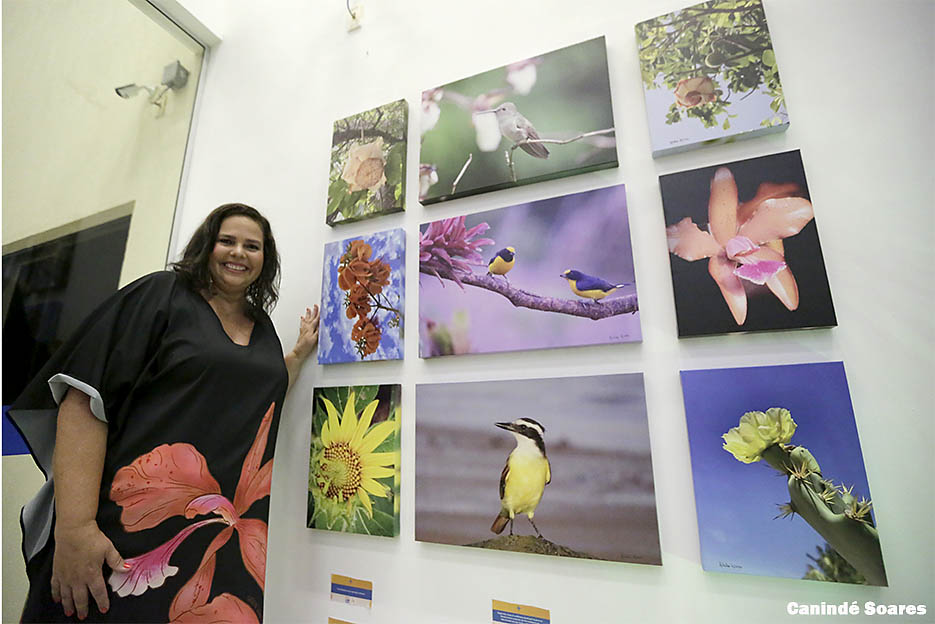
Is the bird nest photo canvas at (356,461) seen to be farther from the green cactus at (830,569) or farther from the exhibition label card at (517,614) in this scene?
the green cactus at (830,569)

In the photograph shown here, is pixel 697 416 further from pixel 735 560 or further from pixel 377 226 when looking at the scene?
pixel 377 226

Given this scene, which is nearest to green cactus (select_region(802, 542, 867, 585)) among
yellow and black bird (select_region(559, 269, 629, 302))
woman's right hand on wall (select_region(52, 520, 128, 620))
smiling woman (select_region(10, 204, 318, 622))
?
yellow and black bird (select_region(559, 269, 629, 302))

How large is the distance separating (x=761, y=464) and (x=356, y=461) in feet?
2.50

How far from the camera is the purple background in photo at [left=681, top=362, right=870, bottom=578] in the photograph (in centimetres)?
66

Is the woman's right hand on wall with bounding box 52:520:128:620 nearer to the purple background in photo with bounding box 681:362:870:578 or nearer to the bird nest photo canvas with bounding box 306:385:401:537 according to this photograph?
the bird nest photo canvas with bounding box 306:385:401:537

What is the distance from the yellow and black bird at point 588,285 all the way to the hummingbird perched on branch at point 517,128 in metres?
0.27

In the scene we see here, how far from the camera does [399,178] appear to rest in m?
1.07

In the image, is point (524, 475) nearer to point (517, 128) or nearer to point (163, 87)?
point (517, 128)

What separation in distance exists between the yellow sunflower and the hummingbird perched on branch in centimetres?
65

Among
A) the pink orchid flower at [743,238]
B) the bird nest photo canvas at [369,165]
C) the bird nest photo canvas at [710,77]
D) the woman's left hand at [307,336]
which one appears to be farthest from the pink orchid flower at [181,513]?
the bird nest photo canvas at [710,77]

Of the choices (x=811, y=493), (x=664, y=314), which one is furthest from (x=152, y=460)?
(x=811, y=493)

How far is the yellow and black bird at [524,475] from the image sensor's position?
81cm

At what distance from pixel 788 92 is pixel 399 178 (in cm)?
80

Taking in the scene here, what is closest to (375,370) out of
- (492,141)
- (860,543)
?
(492,141)
